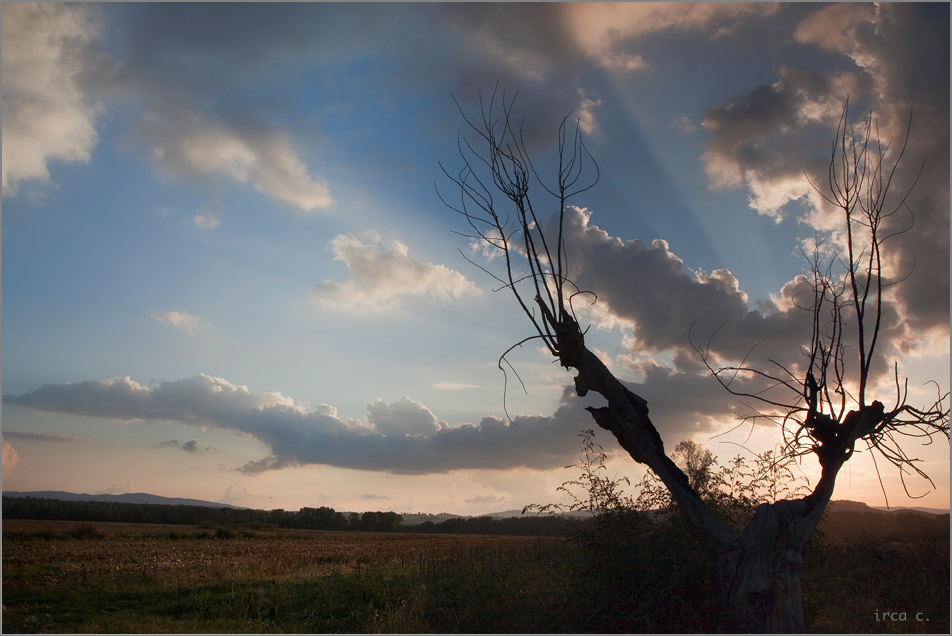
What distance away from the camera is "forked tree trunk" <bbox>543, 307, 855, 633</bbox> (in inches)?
257

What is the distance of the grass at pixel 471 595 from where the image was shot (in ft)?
23.6

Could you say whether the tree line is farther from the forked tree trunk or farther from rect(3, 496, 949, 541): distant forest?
the forked tree trunk

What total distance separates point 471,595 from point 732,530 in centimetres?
486

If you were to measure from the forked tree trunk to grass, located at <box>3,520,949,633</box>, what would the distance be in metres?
0.48

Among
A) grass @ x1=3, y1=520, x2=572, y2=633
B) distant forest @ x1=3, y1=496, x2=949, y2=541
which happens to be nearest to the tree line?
distant forest @ x1=3, y1=496, x2=949, y2=541

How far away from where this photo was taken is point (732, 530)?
7121mm

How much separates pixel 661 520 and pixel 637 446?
5.66ft

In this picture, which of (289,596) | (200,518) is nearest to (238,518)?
(200,518)

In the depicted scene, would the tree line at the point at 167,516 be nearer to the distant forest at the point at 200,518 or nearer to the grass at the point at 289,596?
the distant forest at the point at 200,518

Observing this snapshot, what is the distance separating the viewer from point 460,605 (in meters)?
8.98

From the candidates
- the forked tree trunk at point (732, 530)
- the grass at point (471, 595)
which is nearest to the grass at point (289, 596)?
the grass at point (471, 595)

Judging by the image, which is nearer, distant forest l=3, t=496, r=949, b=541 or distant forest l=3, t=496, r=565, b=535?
distant forest l=3, t=496, r=949, b=541

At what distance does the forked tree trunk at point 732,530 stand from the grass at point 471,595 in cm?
48

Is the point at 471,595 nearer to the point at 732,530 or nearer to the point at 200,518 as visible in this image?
the point at 732,530
